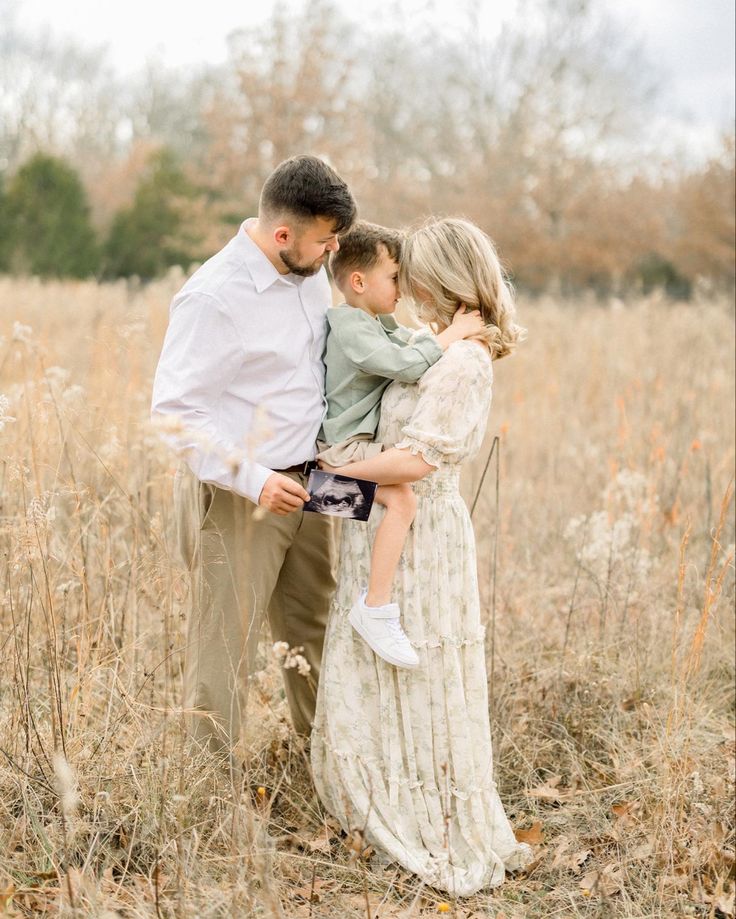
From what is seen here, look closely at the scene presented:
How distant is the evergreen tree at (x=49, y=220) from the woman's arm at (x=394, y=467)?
17.9m

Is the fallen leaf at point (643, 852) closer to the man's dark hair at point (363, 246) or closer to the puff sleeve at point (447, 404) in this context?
the puff sleeve at point (447, 404)

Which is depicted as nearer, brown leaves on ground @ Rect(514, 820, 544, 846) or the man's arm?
the man's arm

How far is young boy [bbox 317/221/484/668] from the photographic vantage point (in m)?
2.75

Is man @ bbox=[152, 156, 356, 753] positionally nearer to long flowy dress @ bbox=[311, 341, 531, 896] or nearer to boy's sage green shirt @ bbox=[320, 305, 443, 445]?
boy's sage green shirt @ bbox=[320, 305, 443, 445]

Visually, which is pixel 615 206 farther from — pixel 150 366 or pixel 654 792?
pixel 654 792

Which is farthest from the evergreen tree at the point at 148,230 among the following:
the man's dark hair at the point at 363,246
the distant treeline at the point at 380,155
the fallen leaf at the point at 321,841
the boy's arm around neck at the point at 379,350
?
the fallen leaf at the point at 321,841

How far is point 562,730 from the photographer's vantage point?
11.6 feet

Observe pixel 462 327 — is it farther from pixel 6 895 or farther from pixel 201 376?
pixel 6 895

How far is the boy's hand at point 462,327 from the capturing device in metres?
2.76

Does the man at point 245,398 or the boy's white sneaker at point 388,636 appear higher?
the man at point 245,398

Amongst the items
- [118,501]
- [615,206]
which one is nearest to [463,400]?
[118,501]

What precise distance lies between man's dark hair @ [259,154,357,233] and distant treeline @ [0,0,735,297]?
429 inches

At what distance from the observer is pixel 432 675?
2859mm

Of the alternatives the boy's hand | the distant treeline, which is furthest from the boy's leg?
the distant treeline
